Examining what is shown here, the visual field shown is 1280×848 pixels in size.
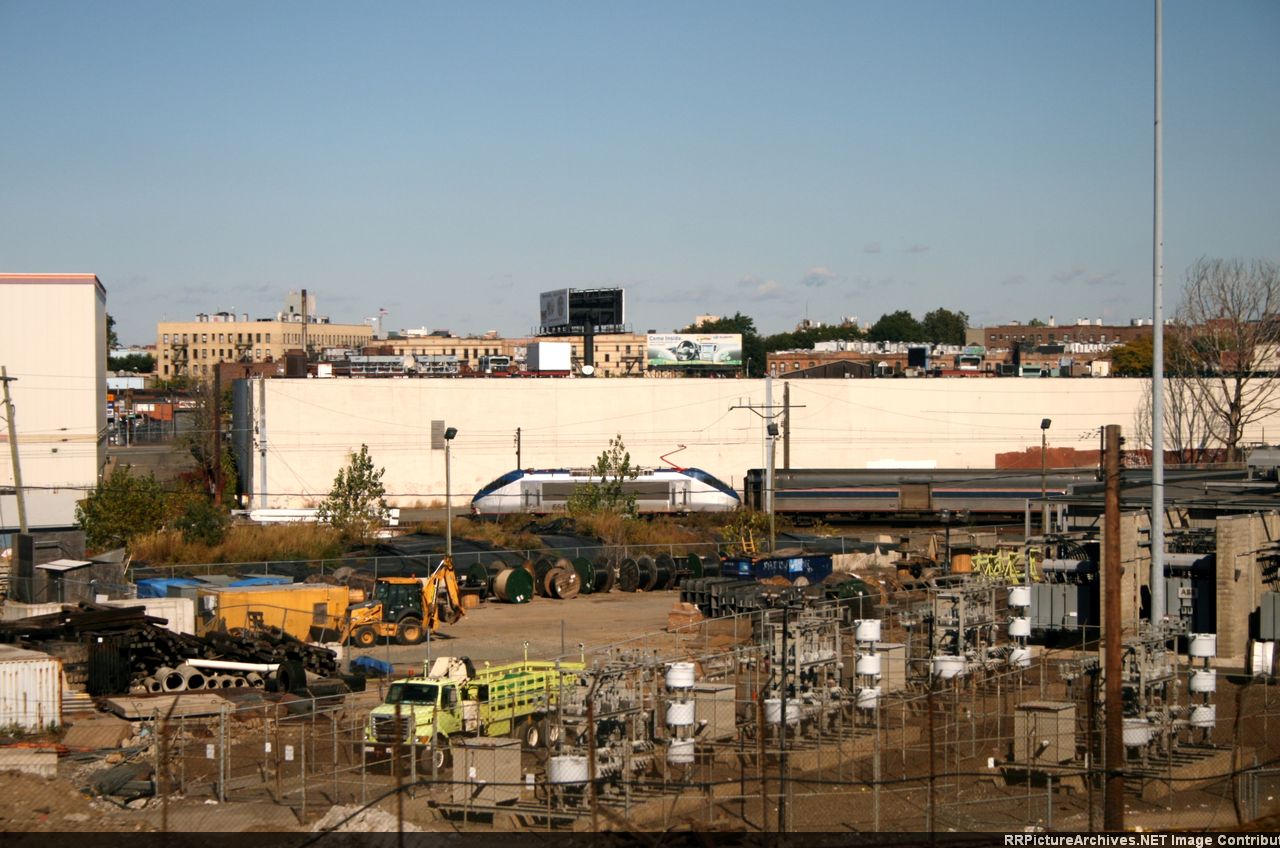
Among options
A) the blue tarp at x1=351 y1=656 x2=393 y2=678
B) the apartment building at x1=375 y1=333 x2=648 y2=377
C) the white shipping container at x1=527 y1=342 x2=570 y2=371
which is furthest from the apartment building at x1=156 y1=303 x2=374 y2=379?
the blue tarp at x1=351 y1=656 x2=393 y2=678

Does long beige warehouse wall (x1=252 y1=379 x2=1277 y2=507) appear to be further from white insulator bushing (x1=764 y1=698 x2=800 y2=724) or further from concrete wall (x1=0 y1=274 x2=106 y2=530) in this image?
white insulator bushing (x1=764 y1=698 x2=800 y2=724)

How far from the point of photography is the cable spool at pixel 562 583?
44594 mm

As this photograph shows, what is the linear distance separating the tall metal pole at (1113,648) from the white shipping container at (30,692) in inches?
705

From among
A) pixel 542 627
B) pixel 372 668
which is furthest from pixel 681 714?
pixel 542 627

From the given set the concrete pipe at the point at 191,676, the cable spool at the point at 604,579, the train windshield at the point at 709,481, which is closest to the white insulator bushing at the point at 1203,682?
the concrete pipe at the point at 191,676

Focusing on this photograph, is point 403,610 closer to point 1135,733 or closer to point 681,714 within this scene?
point 681,714

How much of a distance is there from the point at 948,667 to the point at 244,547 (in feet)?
98.8

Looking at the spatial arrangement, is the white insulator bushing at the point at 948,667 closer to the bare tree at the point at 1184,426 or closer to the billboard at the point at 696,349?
the bare tree at the point at 1184,426

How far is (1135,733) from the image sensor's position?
63.6 ft

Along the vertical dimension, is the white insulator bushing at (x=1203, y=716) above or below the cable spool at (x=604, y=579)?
above

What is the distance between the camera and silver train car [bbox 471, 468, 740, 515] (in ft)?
213

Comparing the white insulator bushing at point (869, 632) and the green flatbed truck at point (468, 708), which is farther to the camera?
the white insulator bushing at point (869, 632)

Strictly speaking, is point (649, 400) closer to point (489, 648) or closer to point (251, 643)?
point (489, 648)

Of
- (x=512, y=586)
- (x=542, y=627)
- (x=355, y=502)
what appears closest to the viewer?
(x=542, y=627)
